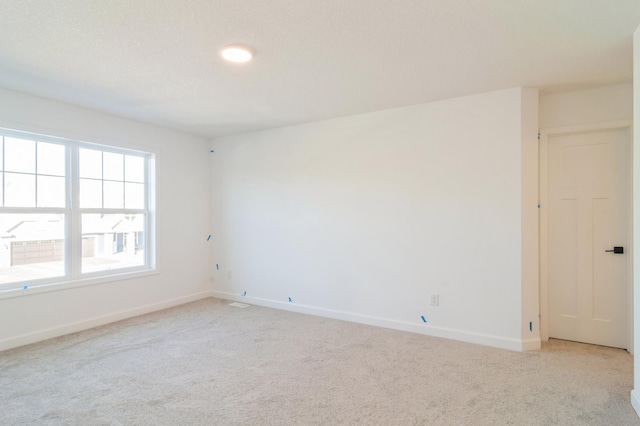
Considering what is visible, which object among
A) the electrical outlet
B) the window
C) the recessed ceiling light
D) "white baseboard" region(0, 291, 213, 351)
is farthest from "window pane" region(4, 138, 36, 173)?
the electrical outlet

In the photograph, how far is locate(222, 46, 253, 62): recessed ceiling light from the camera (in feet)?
7.89

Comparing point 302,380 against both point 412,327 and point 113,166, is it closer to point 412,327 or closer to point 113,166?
point 412,327

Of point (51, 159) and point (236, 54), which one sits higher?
point (236, 54)

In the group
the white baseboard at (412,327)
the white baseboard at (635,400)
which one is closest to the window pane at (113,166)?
the white baseboard at (412,327)

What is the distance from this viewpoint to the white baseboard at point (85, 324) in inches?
129

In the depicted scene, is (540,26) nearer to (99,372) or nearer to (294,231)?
(294,231)

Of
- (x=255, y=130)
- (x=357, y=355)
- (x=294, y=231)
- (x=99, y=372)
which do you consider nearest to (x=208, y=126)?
(x=255, y=130)

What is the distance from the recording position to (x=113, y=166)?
4.27 m

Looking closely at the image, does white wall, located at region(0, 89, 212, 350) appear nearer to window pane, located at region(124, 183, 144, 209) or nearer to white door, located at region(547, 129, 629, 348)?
window pane, located at region(124, 183, 144, 209)

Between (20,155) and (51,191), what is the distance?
17.0 inches

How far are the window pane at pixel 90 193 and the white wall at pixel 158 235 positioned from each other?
497mm

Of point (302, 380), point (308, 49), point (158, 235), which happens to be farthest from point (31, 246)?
point (308, 49)

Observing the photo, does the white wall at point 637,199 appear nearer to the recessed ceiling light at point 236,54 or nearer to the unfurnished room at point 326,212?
the unfurnished room at point 326,212

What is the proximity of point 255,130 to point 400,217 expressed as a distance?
240cm
